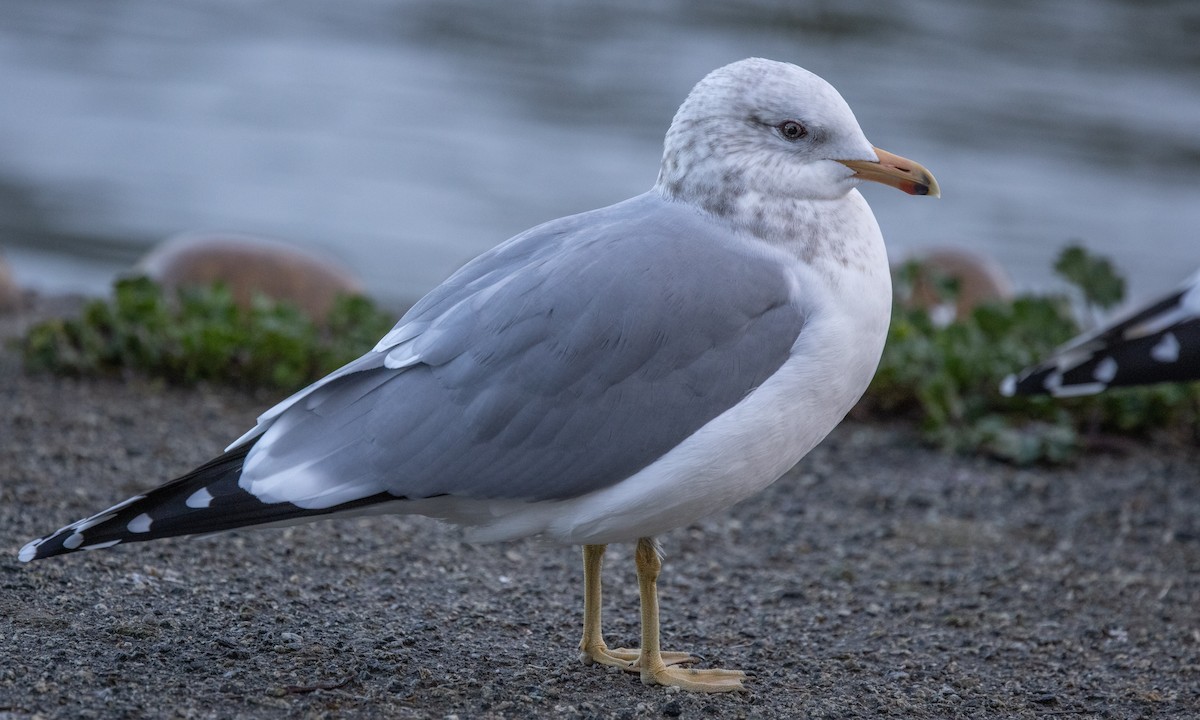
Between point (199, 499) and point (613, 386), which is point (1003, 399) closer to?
point (613, 386)

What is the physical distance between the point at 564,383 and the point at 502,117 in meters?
9.46

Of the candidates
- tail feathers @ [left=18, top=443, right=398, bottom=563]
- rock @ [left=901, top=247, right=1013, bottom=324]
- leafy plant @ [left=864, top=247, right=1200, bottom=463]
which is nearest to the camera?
tail feathers @ [left=18, top=443, right=398, bottom=563]

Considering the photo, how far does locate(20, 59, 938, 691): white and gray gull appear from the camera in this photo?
2803mm

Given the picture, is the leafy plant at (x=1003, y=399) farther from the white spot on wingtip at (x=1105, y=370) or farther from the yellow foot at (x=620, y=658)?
the yellow foot at (x=620, y=658)

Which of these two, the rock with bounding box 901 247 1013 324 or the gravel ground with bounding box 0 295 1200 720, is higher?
the rock with bounding box 901 247 1013 324

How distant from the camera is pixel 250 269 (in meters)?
6.50

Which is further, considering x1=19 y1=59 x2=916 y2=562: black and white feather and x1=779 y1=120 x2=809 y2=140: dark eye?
x1=779 y1=120 x2=809 y2=140: dark eye

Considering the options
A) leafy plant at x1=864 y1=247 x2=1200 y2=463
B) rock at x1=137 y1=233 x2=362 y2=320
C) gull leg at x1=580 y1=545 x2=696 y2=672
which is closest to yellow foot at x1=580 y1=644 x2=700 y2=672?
gull leg at x1=580 y1=545 x2=696 y2=672

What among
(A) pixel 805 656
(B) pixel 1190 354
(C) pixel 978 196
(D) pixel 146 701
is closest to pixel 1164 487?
(B) pixel 1190 354

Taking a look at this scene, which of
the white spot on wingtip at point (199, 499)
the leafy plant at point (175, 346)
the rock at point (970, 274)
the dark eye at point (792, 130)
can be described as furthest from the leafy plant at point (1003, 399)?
the white spot on wingtip at point (199, 499)

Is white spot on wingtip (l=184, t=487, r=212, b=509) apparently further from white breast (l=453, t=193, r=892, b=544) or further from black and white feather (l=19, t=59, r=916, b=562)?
white breast (l=453, t=193, r=892, b=544)

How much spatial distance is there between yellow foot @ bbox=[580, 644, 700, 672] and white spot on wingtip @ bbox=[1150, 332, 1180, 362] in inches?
Result: 70.9

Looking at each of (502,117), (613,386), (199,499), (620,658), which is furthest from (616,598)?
(502,117)

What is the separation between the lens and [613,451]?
9.20 feet
